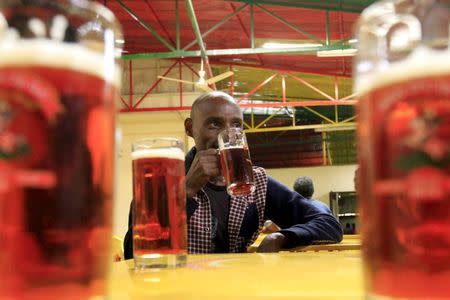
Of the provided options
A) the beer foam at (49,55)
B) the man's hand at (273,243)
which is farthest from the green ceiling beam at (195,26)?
the beer foam at (49,55)

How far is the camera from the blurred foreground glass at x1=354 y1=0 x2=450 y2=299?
38cm

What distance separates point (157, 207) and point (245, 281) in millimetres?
289

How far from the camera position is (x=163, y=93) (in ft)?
31.8

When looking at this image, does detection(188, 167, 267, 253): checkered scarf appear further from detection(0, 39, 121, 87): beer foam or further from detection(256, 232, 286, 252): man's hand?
detection(0, 39, 121, 87): beer foam

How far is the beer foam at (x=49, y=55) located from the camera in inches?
16.4

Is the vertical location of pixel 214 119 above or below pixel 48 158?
above

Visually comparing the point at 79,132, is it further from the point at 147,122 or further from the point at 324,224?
the point at 147,122

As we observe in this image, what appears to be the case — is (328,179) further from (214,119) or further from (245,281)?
(245,281)

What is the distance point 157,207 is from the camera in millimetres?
1013

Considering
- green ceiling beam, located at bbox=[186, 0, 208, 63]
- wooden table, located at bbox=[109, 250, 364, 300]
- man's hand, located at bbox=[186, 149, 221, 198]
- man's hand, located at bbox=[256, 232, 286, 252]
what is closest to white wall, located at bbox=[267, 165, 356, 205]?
green ceiling beam, located at bbox=[186, 0, 208, 63]

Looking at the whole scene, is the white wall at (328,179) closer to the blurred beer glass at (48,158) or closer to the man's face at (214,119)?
the man's face at (214,119)

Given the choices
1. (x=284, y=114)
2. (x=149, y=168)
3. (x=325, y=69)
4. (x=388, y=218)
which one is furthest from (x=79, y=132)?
(x=284, y=114)

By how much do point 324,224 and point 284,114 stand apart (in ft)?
43.1

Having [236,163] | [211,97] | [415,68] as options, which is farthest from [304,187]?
[415,68]
